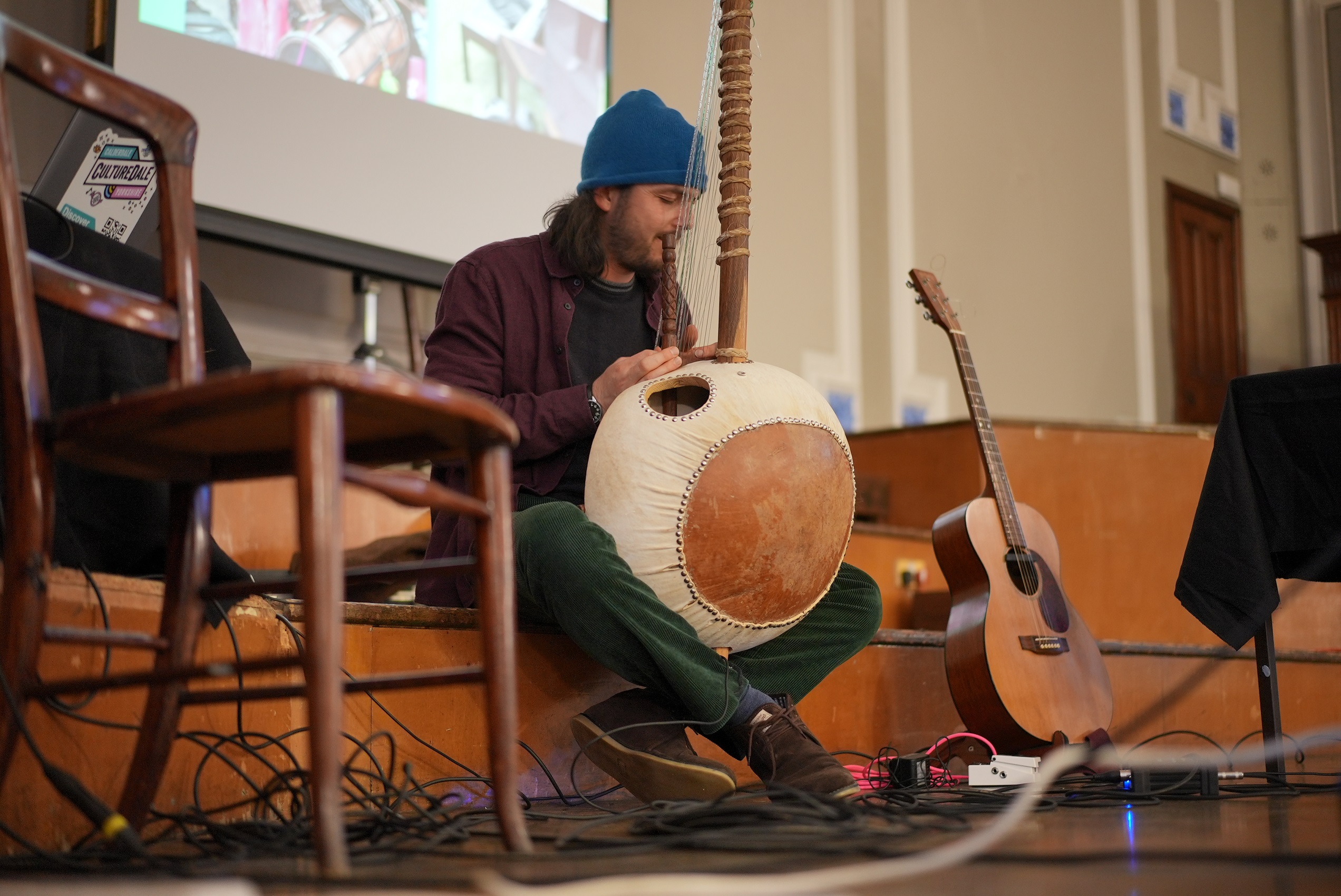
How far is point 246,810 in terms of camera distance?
1573mm

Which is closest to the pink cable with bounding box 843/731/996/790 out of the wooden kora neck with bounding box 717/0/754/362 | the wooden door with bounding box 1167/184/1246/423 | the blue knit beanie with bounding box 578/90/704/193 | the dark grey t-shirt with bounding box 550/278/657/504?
the wooden kora neck with bounding box 717/0/754/362

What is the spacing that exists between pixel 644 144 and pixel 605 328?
13.3 inches

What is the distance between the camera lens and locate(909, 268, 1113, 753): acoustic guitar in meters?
2.33

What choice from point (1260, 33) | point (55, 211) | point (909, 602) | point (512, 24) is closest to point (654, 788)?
point (55, 211)

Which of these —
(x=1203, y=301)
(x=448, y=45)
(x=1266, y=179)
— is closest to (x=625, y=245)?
(x=448, y=45)

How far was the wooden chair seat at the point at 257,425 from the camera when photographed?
1022 millimetres

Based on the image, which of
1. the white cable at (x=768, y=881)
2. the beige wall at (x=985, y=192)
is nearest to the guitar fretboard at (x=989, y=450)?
the white cable at (x=768, y=881)

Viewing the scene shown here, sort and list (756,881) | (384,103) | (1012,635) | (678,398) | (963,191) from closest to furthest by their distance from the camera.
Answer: (756,881) → (678,398) → (1012,635) → (384,103) → (963,191)

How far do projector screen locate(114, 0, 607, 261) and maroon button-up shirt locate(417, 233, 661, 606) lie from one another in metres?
1.28

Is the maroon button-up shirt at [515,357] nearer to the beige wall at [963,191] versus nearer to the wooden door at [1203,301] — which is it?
the beige wall at [963,191]

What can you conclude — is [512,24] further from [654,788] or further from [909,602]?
[654,788]

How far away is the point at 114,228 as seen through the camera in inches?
82.7

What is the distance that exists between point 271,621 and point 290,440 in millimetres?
601

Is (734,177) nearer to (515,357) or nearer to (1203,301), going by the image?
(515,357)
